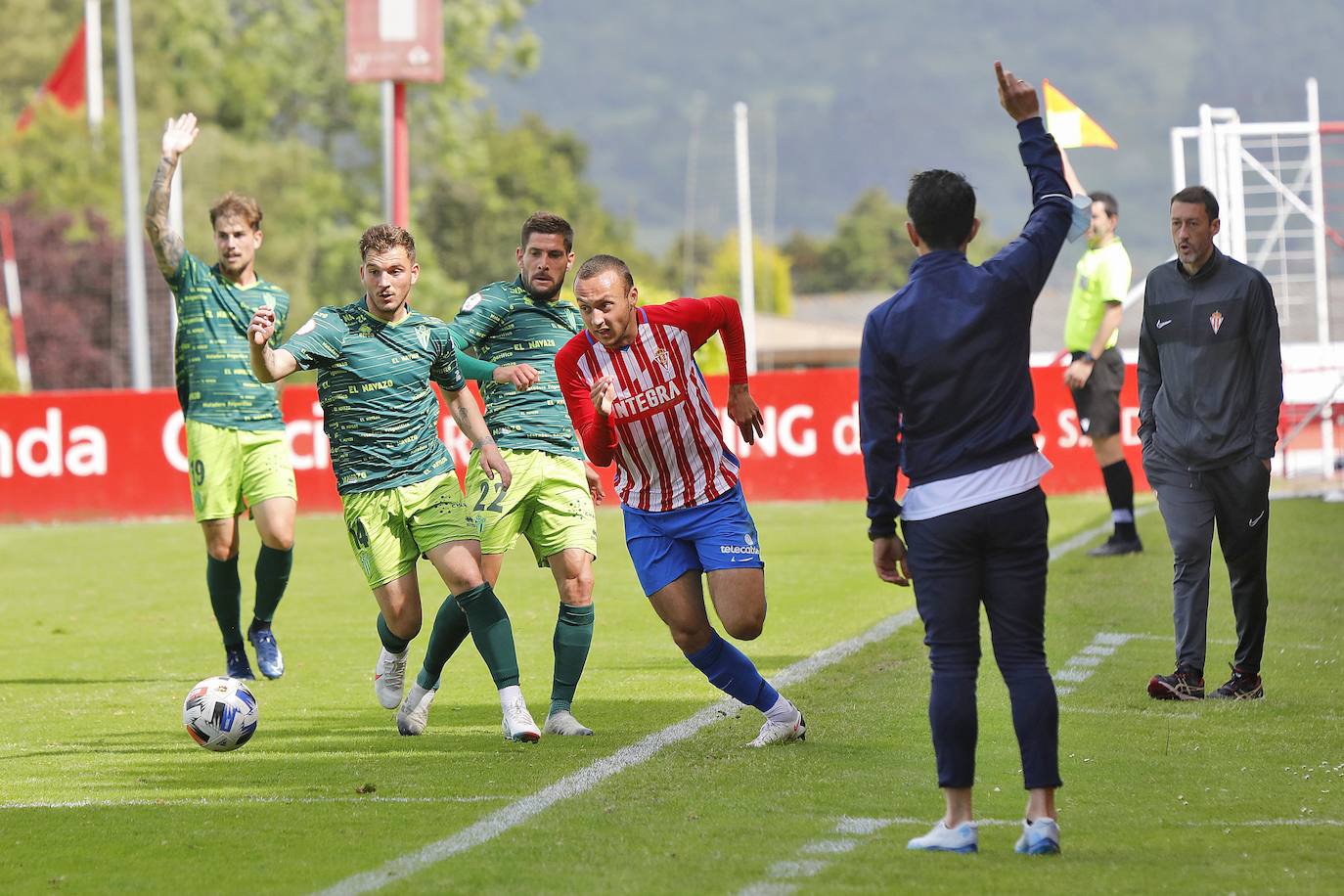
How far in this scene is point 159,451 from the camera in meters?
21.6

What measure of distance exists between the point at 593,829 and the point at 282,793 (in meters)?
1.36

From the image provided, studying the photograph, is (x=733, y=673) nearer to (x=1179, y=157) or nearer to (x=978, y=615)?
(x=978, y=615)

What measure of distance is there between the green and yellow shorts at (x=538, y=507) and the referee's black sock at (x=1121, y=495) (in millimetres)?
6592

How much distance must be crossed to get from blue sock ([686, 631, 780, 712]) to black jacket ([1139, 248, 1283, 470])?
2.25 m

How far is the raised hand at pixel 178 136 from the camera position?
9.12m

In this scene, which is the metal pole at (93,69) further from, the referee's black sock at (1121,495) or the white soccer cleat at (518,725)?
the white soccer cleat at (518,725)

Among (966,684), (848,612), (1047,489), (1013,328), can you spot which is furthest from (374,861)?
(1047,489)

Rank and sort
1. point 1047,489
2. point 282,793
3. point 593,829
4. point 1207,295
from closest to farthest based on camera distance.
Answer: point 593,829 < point 282,793 < point 1207,295 < point 1047,489

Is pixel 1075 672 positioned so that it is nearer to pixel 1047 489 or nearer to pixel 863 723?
pixel 863 723

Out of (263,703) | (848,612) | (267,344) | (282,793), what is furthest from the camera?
(848,612)

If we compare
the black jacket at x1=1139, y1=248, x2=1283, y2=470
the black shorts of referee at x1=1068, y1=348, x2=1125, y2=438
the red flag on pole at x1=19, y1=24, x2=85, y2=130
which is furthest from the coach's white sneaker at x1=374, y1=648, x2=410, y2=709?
the red flag on pole at x1=19, y1=24, x2=85, y2=130

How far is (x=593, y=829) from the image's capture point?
5.65m

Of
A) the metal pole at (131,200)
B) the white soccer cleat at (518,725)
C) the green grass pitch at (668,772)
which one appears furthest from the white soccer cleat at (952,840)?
the metal pole at (131,200)

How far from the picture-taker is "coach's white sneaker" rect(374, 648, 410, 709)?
786 cm
